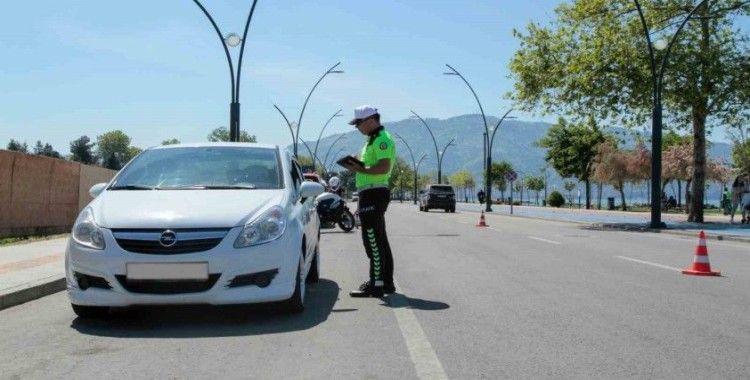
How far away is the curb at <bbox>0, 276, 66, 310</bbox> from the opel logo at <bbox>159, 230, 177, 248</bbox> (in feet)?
8.26

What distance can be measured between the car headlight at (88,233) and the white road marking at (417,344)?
7.71 feet

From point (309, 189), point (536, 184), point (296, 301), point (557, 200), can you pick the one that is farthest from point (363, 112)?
point (536, 184)

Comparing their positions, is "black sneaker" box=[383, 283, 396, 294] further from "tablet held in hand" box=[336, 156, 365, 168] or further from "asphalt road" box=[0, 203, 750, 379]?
"tablet held in hand" box=[336, 156, 365, 168]

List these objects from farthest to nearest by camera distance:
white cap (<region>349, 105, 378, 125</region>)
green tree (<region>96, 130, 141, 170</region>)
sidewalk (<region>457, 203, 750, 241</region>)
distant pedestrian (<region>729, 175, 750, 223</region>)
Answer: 1. green tree (<region>96, 130, 141, 170</region>)
2. distant pedestrian (<region>729, 175, 750, 223</region>)
3. sidewalk (<region>457, 203, 750, 241</region>)
4. white cap (<region>349, 105, 378, 125</region>)

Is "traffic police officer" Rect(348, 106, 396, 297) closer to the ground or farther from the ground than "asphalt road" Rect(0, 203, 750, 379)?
farther from the ground

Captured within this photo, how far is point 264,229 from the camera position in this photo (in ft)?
18.8

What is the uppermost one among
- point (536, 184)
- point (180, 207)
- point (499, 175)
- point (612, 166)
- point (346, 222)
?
point (499, 175)

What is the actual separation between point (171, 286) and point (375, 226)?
7.17 ft

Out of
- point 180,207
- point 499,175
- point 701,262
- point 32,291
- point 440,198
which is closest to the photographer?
point 180,207

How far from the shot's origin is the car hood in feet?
18.2

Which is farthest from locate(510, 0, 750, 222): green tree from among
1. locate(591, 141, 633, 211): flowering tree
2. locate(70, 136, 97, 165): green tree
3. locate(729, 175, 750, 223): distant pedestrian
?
locate(70, 136, 97, 165): green tree

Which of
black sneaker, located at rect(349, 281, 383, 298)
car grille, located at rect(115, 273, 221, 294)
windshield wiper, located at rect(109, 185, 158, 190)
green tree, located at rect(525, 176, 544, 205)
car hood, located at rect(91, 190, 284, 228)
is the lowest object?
black sneaker, located at rect(349, 281, 383, 298)

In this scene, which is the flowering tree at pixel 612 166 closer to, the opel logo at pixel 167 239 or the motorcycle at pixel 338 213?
the motorcycle at pixel 338 213

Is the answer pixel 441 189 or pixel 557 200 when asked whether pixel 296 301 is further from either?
pixel 557 200
